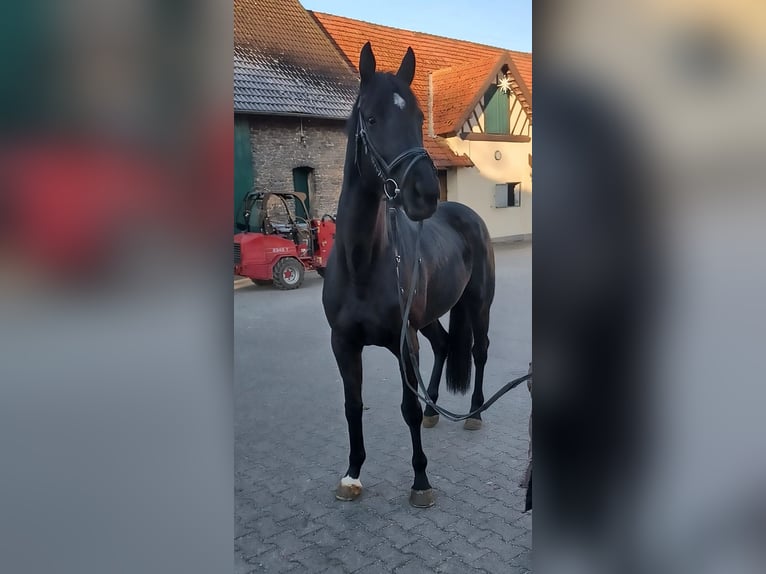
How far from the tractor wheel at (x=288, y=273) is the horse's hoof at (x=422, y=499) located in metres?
8.96

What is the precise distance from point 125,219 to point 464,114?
19195mm

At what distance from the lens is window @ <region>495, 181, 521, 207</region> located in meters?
20.8

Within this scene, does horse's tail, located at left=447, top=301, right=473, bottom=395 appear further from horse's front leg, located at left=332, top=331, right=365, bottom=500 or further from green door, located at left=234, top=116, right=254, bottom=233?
green door, located at left=234, top=116, right=254, bottom=233

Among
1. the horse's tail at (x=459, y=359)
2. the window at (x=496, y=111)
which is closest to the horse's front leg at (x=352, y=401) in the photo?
the horse's tail at (x=459, y=359)

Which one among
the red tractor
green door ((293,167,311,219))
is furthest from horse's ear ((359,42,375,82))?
green door ((293,167,311,219))

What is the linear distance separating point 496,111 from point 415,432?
1842 centimetres

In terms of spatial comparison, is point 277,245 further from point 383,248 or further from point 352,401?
point 383,248

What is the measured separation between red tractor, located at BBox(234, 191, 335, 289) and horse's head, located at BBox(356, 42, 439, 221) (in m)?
8.83

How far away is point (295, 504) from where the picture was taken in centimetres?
343

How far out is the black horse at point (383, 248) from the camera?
9.27 ft

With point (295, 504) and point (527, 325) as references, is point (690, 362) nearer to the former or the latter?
point (295, 504)

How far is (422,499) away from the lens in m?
3.35

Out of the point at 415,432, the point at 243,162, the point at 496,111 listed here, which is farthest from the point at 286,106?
the point at 415,432

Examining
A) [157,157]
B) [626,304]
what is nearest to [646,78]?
[626,304]
